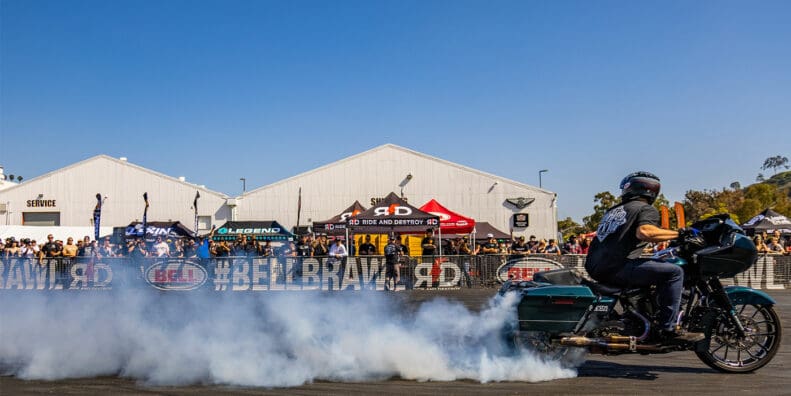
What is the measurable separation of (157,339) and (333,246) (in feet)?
41.8

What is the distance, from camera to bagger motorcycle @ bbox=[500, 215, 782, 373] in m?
5.86

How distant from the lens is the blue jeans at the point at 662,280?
5.71 m

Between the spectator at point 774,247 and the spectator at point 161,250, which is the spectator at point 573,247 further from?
the spectator at point 161,250

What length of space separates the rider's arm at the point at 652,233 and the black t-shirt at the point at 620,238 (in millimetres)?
62

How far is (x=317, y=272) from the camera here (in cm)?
1755

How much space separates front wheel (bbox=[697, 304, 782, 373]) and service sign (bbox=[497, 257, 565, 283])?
1147 centimetres

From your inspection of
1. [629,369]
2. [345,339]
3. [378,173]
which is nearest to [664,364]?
[629,369]

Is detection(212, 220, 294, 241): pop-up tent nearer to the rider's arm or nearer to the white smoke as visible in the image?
the white smoke

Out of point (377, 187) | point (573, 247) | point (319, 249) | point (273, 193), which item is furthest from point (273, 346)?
point (273, 193)

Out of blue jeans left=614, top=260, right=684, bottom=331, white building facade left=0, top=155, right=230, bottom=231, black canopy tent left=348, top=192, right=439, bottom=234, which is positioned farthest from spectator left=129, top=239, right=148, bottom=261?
white building facade left=0, top=155, right=230, bottom=231

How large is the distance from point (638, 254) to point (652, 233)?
404 millimetres

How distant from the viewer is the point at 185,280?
16156mm

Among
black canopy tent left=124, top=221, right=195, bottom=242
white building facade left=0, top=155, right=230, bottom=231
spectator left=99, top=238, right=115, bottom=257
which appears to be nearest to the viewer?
spectator left=99, top=238, right=115, bottom=257

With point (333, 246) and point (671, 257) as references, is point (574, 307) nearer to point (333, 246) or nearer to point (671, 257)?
point (671, 257)
